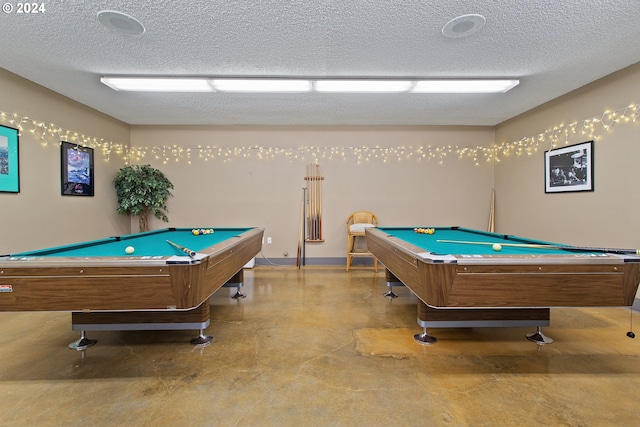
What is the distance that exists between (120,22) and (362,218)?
3945 millimetres

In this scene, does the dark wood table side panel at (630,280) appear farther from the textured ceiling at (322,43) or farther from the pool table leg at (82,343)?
the pool table leg at (82,343)

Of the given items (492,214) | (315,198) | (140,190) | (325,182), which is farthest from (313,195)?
(492,214)

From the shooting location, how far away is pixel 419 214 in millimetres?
5266

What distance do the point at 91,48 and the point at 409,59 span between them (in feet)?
9.24

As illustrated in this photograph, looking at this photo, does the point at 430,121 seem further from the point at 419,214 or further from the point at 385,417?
the point at 385,417

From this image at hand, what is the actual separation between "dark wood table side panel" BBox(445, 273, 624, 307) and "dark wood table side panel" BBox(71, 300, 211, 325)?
1.84 m

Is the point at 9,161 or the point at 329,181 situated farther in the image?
the point at 329,181

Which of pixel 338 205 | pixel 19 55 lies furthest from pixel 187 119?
pixel 338 205

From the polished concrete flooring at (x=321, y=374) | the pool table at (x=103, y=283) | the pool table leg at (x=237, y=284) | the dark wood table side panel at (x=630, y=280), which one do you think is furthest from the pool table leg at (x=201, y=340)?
the dark wood table side panel at (x=630, y=280)

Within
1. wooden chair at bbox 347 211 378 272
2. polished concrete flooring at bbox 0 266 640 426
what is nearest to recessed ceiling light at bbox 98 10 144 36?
polished concrete flooring at bbox 0 266 640 426

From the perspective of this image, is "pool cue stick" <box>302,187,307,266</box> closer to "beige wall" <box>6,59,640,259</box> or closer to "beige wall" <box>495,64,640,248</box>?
"beige wall" <box>6,59,640,259</box>

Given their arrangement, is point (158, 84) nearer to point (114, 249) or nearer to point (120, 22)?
point (120, 22)

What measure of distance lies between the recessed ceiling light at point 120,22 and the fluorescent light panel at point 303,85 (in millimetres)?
809

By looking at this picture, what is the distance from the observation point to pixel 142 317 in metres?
2.30
